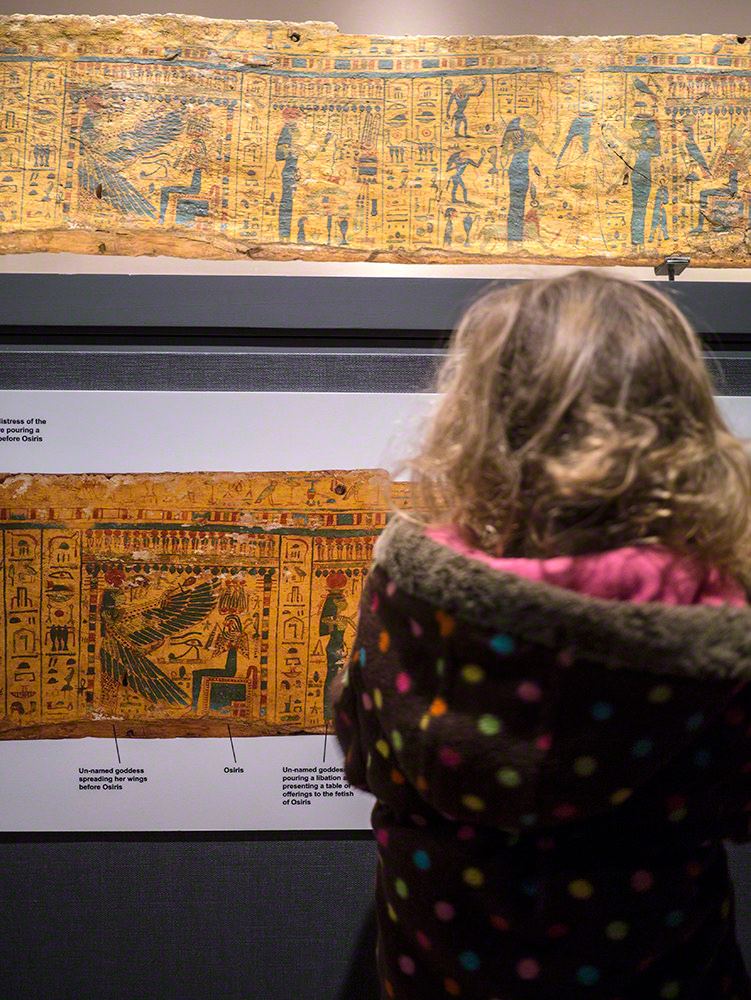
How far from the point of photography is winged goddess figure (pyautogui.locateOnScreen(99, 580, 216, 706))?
2.04 m

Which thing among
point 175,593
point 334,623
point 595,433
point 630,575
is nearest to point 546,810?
point 630,575

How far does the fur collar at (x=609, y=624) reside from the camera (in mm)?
1001

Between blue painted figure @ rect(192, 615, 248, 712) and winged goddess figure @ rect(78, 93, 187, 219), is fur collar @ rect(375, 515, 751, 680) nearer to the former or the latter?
blue painted figure @ rect(192, 615, 248, 712)

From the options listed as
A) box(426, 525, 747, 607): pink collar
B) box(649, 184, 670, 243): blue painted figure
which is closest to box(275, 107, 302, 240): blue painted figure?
box(649, 184, 670, 243): blue painted figure

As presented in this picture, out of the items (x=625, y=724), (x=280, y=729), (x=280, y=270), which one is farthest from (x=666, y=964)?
(x=280, y=270)

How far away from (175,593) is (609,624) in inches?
50.8

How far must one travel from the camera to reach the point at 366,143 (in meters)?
2.59

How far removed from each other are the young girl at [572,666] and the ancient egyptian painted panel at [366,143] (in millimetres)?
1512

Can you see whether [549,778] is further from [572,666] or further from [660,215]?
[660,215]

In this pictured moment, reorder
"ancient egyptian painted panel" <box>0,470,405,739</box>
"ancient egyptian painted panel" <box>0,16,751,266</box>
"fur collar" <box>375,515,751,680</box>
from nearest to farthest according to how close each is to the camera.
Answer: "fur collar" <box>375,515,751,680</box> → "ancient egyptian painted panel" <box>0,470,405,739</box> → "ancient egyptian painted panel" <box>0,16,751,266</box>

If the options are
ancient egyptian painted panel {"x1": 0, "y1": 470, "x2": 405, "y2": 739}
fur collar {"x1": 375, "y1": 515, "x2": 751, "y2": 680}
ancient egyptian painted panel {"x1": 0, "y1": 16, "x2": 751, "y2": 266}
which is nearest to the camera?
fur collar {"x1": 375, "y1": 515, "x2": 751, "y2": 680}

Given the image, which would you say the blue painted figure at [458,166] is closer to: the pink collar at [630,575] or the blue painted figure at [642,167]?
the blue painted figure at [642,167]

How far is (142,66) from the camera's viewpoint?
262cm

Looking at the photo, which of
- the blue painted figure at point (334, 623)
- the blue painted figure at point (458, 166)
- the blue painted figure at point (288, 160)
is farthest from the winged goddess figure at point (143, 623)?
the blue painted figure at point (458, 166)
